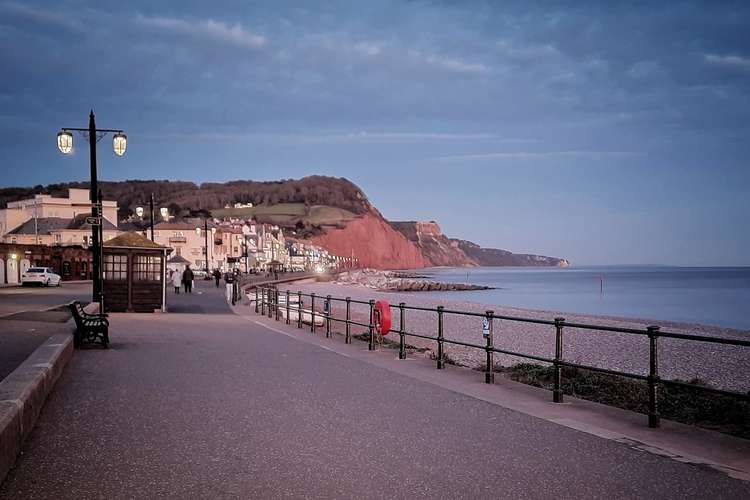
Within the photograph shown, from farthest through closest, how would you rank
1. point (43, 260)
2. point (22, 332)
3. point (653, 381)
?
point (43, 260) < point (22, 332) < point (653, 381)

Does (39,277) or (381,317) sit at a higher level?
(381,317)

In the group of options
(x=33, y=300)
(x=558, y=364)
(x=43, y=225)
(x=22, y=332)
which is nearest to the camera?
(x=558, y=364)

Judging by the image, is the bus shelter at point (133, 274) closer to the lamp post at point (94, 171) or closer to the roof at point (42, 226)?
the lamp post at point (94, 171)

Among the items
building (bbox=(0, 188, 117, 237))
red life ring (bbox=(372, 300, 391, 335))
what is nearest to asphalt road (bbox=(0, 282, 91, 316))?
red life ring (bbox=(372, 300, 391, 335))

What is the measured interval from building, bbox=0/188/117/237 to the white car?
2230 inches

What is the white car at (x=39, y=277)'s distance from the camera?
58.4 metres

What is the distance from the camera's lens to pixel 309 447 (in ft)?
22.5

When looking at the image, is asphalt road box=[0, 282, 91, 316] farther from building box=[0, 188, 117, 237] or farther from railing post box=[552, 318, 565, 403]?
building box=[0, 188, 117, 237]

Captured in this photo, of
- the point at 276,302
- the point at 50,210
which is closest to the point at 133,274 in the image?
the point at 276,302

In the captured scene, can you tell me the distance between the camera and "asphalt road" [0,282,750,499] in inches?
219

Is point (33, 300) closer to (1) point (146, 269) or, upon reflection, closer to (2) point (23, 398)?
(1) point (146, 269)

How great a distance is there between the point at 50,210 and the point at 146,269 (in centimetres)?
9624

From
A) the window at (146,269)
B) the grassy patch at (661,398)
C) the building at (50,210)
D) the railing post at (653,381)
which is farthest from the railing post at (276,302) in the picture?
the building at (50,210)

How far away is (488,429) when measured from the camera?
777 cm
